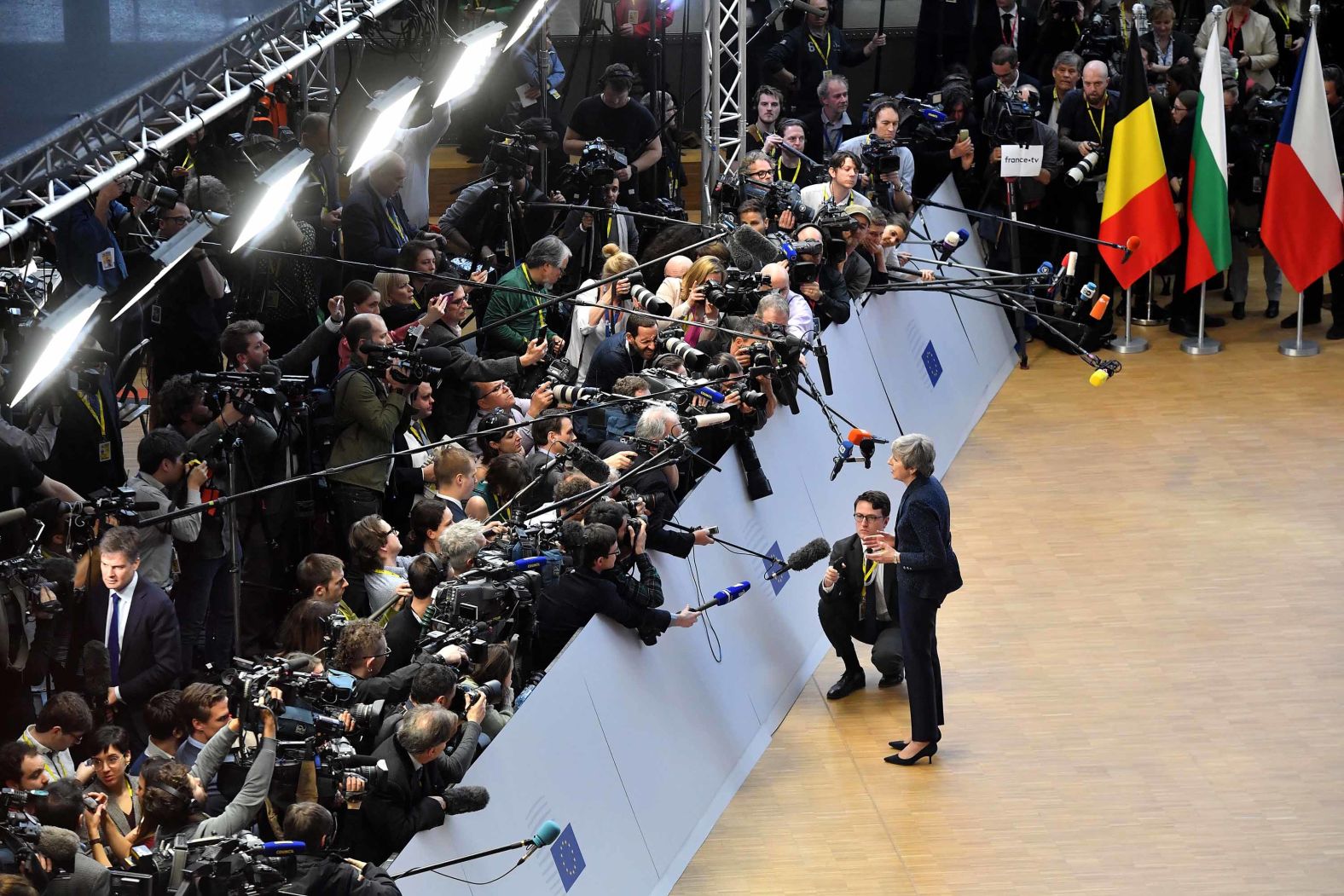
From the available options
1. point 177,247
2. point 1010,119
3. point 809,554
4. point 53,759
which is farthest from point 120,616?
point 1010,119

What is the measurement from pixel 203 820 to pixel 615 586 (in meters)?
2.36

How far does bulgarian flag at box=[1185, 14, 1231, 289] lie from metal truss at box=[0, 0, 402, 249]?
593 cm

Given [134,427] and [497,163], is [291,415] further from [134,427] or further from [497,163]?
[134,427]

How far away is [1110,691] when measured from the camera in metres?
9.02

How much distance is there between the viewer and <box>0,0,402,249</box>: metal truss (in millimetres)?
6285

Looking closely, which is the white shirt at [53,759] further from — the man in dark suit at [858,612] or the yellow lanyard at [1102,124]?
the yellow lanyard at [1102,124]

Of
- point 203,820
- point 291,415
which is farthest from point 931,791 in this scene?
point 203,820

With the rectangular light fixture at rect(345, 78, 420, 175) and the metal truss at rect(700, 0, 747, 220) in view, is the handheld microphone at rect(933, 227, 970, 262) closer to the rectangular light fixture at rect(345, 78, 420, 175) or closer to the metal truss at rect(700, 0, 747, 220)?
the metal truss at rect(700, 0, 747, 220)

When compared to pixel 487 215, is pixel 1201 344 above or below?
below

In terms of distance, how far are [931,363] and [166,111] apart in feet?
19.5

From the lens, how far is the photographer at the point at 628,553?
743 centimetres

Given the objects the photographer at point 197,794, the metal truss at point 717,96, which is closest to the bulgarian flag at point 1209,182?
the metal truss at point 717,96

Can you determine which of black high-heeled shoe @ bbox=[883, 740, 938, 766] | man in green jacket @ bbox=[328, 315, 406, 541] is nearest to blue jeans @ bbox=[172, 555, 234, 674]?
man in green jacket @ bbox=[328, 315, 406, 541]

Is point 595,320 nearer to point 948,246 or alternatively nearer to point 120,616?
point 948,246
